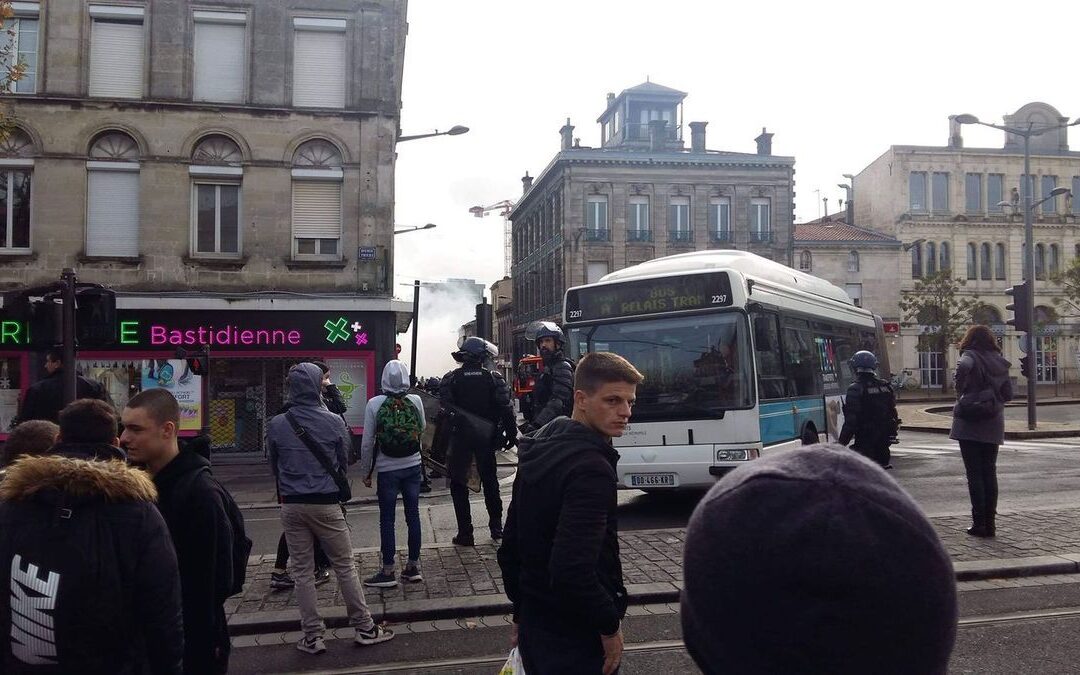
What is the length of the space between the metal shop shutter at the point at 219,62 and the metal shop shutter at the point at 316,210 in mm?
2398

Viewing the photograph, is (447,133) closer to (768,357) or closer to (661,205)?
(768,357)

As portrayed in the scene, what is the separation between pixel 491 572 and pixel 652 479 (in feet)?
11.6

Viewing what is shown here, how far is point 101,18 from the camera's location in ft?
58.3

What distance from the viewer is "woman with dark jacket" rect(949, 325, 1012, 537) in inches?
309

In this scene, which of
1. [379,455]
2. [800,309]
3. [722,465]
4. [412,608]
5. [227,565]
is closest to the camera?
[227,565]

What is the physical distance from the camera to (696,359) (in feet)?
33.8

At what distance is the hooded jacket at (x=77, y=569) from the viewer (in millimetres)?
2576

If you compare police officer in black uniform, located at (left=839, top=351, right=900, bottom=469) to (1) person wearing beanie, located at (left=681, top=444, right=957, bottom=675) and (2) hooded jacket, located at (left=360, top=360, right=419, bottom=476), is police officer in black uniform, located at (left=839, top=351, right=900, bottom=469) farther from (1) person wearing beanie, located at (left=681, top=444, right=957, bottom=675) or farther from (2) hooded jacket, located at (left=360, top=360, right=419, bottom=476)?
(1) person wearing beanie, located at (left=681, top=444, right=957, bottom=675)

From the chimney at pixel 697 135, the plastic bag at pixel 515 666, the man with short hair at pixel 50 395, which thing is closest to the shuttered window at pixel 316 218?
the man with short hair at pixel 50 395

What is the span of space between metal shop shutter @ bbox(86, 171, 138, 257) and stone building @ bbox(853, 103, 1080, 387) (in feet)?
148

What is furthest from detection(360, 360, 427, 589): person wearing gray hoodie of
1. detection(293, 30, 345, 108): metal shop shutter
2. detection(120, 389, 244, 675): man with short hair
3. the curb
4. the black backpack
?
detection(293, 30, 345, 108): metal shop shutter

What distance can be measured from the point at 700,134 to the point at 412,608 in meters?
48.6

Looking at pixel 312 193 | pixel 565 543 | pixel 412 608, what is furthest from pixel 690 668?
pixel 312 193

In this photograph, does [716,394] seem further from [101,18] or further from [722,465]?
[101,18]
